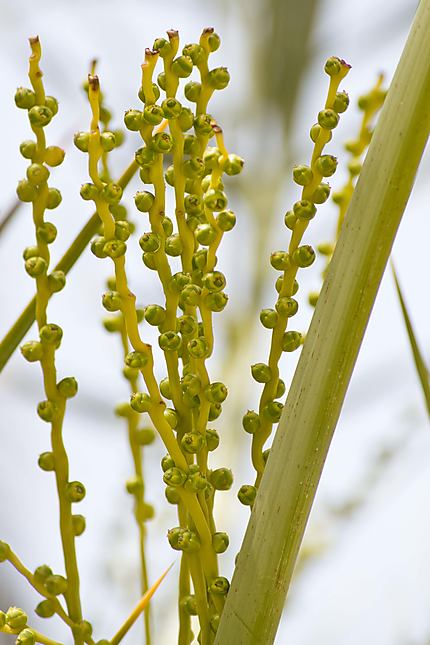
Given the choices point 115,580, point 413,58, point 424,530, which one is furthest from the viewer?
point 424,530

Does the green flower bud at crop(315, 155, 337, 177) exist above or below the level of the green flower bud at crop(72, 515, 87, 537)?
above

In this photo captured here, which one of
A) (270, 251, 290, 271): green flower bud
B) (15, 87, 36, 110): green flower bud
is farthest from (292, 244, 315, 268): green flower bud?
(15, 87, 36, 110): green flower bud

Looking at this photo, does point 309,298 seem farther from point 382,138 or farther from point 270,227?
point 270,227

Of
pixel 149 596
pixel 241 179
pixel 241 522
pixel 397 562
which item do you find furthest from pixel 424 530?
pixel 149 596

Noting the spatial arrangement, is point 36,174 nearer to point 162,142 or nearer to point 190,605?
point 162,142

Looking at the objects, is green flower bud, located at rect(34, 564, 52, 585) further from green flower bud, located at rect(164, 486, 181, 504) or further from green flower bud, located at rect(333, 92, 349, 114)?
green flower bud, located at rect(333, 92, 349, 114)

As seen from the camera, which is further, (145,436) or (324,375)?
(145,436)

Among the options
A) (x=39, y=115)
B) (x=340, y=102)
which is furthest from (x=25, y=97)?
(x=340, y=102)
